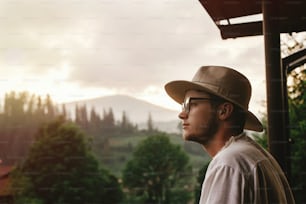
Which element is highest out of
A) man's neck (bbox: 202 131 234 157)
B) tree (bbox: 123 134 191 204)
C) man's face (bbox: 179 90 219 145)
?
man's face (bbox: 179 90 219 145)

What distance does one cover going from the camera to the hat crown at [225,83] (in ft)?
2.37

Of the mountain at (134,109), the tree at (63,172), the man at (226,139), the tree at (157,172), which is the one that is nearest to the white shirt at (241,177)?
the man at (226,139)

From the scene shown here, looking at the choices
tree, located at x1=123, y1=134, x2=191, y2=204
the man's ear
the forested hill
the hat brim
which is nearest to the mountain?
the forested hill

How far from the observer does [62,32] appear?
1.64 m

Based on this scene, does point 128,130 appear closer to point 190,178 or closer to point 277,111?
point 190,178

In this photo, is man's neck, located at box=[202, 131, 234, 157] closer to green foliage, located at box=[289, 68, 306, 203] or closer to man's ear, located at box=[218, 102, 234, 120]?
man's ear, located at box=[218, 102, 234, 120]

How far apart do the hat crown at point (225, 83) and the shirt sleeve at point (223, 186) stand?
0.13m

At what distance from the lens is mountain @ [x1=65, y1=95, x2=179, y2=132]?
5.03ft

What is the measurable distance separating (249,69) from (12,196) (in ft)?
3.01

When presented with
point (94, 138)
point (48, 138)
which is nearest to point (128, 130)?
point (94, 138)

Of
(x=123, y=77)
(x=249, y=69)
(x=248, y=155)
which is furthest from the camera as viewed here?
(x=123, y=77)

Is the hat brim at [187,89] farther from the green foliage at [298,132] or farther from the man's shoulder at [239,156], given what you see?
the green foliage at [298,132]

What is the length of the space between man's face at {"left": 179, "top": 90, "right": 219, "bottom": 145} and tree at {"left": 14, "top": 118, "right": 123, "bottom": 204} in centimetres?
137

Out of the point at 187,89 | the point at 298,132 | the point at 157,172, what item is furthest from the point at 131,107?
the point at 187,89
